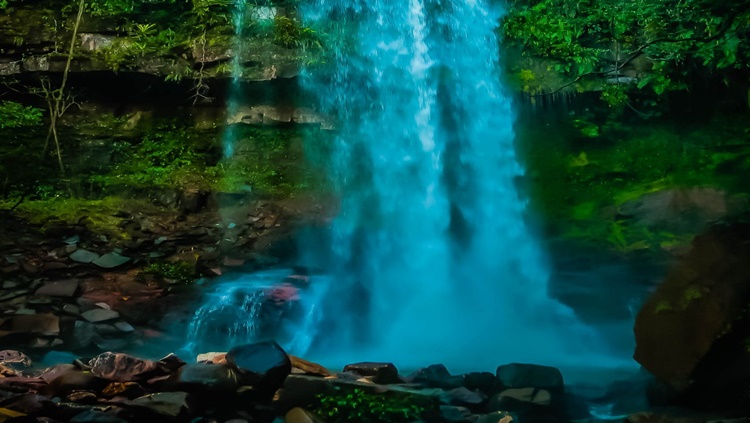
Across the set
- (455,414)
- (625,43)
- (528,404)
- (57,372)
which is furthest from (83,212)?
(625,43)

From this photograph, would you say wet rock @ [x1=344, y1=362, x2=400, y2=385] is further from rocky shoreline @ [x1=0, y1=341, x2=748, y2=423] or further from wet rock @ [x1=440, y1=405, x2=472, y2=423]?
wet rock @ [x1=440, y1=405, x2=472, y2=423]

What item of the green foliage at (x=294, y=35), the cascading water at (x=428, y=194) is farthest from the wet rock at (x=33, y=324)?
the green foliage at (x=294, y=35)

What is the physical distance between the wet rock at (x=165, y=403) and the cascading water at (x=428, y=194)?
3.67m

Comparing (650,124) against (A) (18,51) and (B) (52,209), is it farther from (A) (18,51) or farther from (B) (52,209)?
(A) (18,51)

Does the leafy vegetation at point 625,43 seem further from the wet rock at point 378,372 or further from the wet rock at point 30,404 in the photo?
the wet rock at point 30,404

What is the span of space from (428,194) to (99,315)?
16.2ft

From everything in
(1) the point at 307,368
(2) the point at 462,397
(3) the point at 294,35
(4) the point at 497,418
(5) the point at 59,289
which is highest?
(3) the point at 294,35

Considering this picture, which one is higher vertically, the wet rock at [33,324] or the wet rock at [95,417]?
the wet rock at [33,324]

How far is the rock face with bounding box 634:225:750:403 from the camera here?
4426 millimetres

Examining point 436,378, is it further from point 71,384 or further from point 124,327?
point 124,327

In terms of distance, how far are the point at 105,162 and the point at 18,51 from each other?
7.00 feet

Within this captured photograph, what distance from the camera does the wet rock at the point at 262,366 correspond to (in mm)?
4078

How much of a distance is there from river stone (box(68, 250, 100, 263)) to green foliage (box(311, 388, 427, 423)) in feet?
17.4

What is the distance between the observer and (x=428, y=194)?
9.43 m
